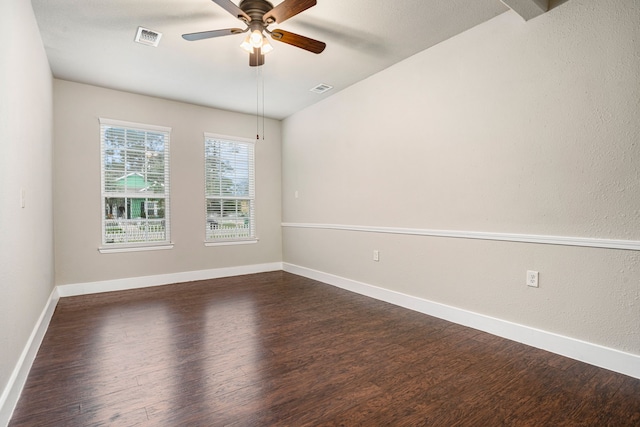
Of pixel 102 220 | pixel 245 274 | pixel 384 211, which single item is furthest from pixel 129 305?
pixel 384 211

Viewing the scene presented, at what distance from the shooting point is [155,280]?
179 inches

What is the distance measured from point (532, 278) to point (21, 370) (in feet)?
11.8

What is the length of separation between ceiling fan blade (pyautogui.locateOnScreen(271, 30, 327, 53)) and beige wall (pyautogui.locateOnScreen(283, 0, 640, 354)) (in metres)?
1.24

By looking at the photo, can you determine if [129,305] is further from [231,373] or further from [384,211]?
[384,211]

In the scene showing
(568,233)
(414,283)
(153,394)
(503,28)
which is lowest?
(153,394)

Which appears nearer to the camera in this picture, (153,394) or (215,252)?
(153,394)

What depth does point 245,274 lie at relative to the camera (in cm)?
529

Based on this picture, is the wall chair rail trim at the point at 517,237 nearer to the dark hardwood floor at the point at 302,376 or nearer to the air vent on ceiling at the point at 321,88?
the dark hardwood floor at the point at 302,376

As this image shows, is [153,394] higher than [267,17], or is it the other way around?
[267,17]

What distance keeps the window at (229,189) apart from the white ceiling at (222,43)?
980 millimetres

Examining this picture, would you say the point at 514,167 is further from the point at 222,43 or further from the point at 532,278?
the point at 222,43

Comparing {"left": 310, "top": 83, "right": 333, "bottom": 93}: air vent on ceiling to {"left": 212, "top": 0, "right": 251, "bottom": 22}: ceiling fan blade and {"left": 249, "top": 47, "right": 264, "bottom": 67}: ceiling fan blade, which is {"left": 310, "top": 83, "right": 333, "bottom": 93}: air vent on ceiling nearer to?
{"left": 249, "top": 47, "right": 264, "bottom": 67}: ceiling fan blade

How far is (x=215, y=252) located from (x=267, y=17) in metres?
3.64

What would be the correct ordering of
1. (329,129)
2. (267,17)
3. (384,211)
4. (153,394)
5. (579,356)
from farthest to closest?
(329,129), (384,211), (267,17), (579,356), (153,394)
